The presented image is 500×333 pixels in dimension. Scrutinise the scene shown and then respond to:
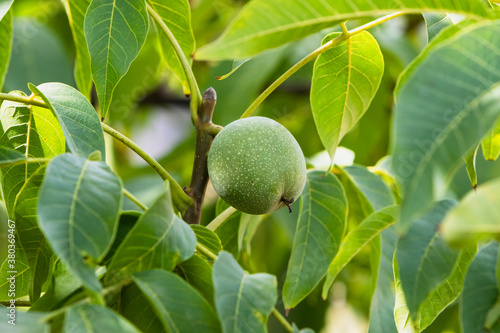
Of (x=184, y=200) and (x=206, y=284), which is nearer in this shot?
(x=206, y=284)

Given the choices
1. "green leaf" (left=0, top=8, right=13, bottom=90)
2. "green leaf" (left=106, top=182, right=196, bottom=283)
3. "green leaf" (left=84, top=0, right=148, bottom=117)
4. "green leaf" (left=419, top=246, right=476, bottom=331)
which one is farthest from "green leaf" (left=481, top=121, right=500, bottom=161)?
"green leaf" (left=0, top=8, right=13, bottom=90)

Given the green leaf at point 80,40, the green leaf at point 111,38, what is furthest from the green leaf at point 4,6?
the green leaf at point 80,40

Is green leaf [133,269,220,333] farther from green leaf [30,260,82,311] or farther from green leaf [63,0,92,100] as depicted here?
green leaf [63,0,92,100]

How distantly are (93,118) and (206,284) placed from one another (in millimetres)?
306

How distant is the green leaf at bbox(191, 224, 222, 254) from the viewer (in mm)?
927

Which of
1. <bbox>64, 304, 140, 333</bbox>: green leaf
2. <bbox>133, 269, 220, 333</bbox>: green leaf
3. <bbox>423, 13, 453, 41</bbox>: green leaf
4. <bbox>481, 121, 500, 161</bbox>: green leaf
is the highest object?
<bbox>423, 13, 453, 41</bbox>: green leaf

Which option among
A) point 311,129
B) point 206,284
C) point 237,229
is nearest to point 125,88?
point 311,129

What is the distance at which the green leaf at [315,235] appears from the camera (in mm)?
1026

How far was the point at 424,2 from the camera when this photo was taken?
0.75m

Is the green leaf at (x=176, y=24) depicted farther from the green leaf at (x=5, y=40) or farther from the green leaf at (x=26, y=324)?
the green leaf at (x=26, y=324)

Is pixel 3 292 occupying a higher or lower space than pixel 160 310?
lower

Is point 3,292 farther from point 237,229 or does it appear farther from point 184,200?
point 237,229

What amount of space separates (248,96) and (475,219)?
157cm

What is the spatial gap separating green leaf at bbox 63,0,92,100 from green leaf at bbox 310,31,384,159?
53 centimetres
